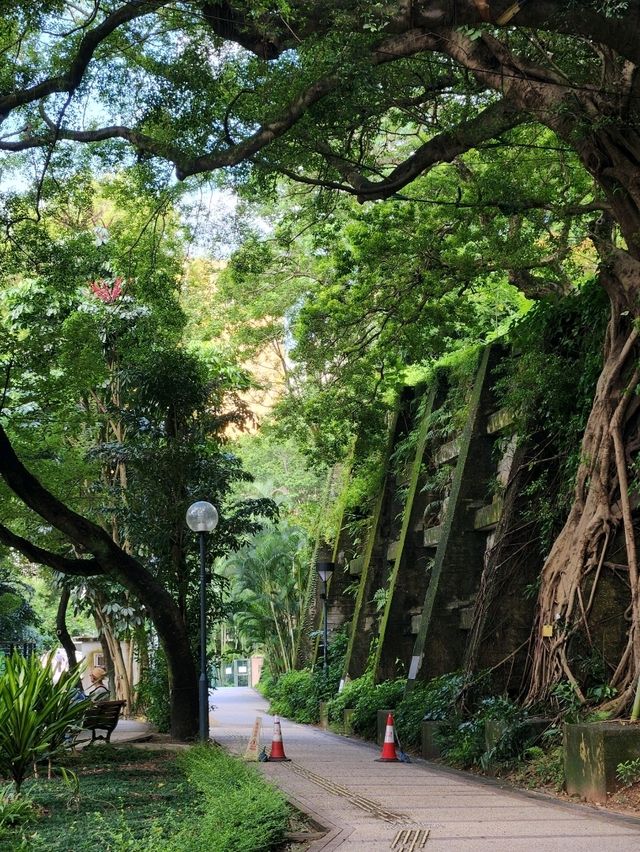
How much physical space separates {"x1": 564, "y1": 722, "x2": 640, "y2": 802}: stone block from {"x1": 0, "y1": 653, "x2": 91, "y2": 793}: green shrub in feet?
15.0

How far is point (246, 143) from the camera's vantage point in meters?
11.2

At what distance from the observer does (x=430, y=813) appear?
8.43 metres

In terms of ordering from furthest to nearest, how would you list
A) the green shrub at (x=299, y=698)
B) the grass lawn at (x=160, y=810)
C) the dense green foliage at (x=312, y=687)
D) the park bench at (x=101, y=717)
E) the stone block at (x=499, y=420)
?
the green shrub at (x=299, y=698) → the dense green foliage at (x=312, y=687) → the stone block at (x=499, y=420) → the park bench at (x=101, y=717) → the grass lawn at (x=160, y=810)

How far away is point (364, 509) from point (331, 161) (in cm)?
1318

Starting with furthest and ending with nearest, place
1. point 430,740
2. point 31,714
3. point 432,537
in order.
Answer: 1. point 432,537
2. point 430,740
3. point 31,714

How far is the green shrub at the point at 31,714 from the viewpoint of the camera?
8281 millimetres

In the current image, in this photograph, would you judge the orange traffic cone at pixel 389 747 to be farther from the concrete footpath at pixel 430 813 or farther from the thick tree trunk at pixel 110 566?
the thick tree trunk at pixel 110 566

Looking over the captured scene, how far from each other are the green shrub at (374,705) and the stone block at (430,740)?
3.04 m

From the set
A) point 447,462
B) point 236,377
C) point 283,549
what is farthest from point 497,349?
point 283,549

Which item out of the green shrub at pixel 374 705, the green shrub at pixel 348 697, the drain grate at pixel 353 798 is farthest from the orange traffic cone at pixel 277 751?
the green shrub at pixel 348 697

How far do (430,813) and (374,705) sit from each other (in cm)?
976

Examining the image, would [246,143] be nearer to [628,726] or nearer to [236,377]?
[628,726]

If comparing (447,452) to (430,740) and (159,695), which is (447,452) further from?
(159,695)

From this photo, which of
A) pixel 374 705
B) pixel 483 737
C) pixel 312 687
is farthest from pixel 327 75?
pixel 312 687
